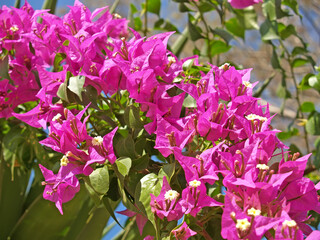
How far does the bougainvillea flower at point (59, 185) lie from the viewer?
1.64 ft

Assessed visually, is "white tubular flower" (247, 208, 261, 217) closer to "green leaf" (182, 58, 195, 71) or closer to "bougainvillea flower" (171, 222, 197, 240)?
"bougainvillea flower" (171, 222, 197, 240)

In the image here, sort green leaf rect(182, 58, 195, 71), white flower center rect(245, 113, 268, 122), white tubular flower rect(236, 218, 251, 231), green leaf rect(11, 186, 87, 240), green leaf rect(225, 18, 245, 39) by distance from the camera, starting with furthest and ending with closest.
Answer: green leaf rect(225, 18, 245, 39), green leaf rect(11, 186, 87, 240), green leaf rect(182, 58, 195, 71), white flower center rect(245, 113, 268, 122), white tubular flower rect(236, 218, 251, 231)

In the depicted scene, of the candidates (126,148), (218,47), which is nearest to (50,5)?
(218,47)

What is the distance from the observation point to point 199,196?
459 mm

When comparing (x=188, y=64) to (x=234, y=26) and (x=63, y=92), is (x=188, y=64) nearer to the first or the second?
(x=63, y=92)

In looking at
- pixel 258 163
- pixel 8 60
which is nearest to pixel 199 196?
pixel 258 163

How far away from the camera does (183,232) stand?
0.45 meters

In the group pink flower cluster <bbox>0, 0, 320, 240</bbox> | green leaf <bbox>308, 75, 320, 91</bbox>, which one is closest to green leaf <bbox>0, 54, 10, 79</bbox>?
pink flower cluster <bbox>0, 0, 320, 240</bbox>

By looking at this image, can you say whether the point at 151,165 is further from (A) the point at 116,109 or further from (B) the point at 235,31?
(B) the point at 235,31

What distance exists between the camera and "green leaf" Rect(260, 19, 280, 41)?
907mm

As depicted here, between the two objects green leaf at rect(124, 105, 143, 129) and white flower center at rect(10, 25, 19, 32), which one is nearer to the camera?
green leaf at rect(124, 105, 143, 129)

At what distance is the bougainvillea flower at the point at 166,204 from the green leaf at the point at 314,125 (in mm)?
531

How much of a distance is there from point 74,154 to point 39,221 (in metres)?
0.40

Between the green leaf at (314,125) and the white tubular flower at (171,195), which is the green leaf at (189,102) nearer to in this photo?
the white tubular flower at (171,195)
